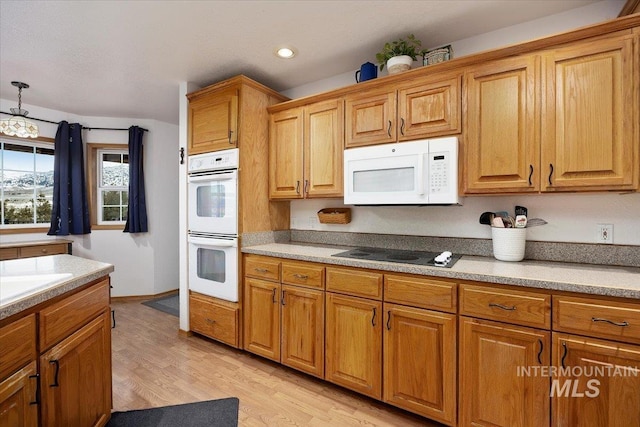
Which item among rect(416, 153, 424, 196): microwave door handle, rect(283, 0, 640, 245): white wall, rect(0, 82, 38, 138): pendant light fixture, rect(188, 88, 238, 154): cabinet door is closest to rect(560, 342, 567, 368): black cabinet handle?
rect(283, 0, 640, 245): white wall

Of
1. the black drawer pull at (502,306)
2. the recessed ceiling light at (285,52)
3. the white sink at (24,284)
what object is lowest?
the black drawer pull at (502,306)

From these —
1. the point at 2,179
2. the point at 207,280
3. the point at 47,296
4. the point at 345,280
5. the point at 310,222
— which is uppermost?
the point at 2,179

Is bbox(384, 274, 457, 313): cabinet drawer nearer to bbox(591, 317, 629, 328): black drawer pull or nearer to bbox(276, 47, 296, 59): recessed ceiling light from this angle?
bbox(591, 317, 629, 328): black drawer pull

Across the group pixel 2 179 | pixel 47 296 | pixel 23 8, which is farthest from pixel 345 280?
pixel 2 179

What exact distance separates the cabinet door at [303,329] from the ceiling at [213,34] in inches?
74.4

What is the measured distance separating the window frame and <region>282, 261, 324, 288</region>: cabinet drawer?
140 inches

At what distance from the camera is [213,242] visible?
8.71ft

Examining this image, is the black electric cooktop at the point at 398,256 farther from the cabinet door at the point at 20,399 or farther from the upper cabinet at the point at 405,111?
the cabinet door at the point at 20,399

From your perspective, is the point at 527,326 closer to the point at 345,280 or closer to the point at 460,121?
the point at 345,280

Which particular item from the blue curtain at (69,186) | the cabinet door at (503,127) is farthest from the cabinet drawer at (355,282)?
the blue curtain at (69,186)

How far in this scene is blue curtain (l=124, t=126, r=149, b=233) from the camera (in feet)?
13.2

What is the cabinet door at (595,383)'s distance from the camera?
49.7 inches

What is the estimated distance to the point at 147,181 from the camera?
4262 millimetres

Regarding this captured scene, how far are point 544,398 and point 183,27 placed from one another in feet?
10.0
